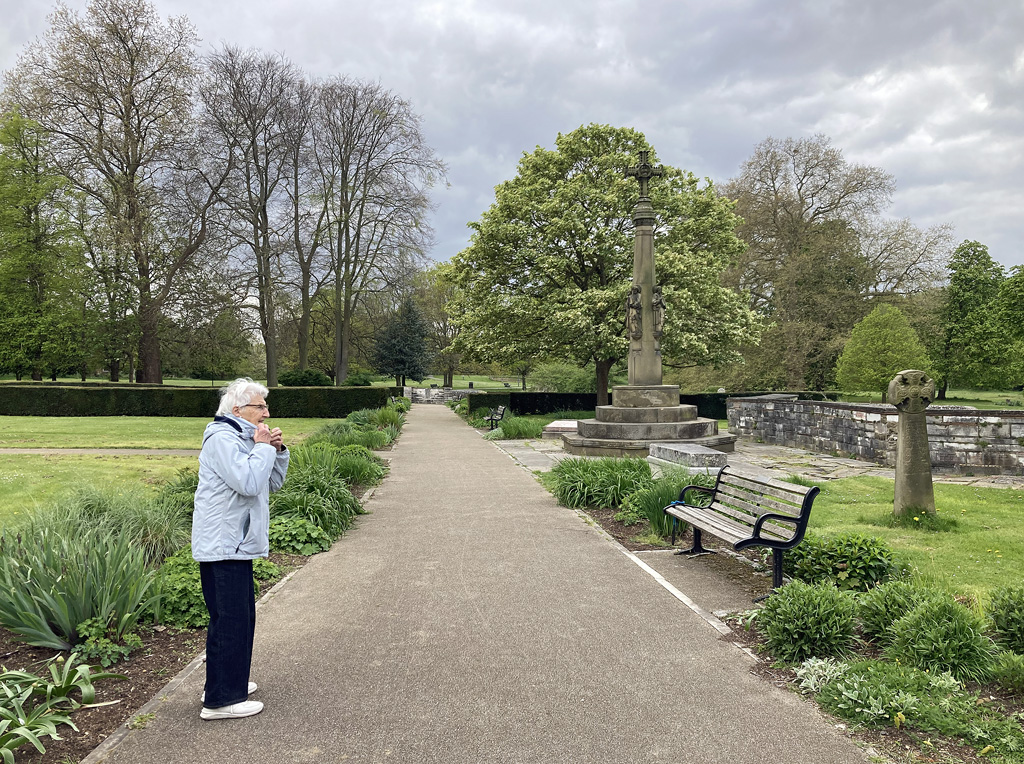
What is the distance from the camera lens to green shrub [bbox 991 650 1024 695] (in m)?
3.44

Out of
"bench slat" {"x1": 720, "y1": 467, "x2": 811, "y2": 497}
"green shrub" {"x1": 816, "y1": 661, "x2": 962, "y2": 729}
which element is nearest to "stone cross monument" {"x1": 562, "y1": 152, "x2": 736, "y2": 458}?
"bench slat" {"x1": 720, "y1": 467, "x2": 811, "y2": 497}

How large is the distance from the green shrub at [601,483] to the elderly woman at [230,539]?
5876 millimetres

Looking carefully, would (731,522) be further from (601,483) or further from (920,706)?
(601,483)

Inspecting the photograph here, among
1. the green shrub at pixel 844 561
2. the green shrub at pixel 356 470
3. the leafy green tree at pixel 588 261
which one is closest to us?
the green shrub at pixel 844 561

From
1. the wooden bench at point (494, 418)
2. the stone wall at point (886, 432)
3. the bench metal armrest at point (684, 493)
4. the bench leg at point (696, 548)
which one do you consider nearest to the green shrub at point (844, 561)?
the bench leg at point (696, 548)

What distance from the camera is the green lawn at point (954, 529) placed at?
5535mm

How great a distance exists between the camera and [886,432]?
13.2m

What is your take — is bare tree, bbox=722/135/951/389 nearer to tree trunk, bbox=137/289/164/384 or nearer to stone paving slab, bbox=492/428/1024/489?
stone paving slab, bbox=492/428/1024/489

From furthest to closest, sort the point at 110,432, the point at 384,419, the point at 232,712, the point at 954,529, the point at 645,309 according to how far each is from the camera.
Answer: the point at 384,419
the point at 110,432
the point at 645,309
the point at 954,529
the point at 232,712

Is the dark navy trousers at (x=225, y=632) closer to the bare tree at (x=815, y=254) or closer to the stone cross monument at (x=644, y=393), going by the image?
the stone cross monument at (x=644, y=393)

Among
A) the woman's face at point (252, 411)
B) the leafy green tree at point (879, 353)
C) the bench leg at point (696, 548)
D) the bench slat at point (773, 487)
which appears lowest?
the bench leg at point (696, 548)

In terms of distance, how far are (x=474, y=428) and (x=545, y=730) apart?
20.8m

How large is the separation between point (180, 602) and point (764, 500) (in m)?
4.70

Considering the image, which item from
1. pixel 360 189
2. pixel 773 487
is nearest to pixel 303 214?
pixel 360 189
